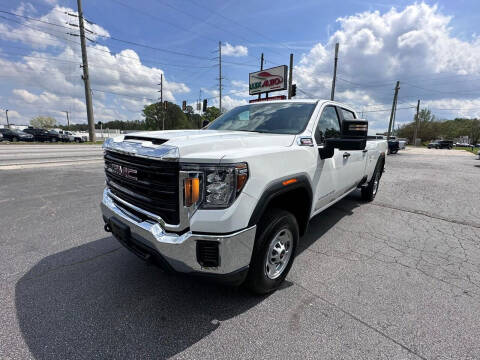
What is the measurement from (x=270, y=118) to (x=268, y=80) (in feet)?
68.9

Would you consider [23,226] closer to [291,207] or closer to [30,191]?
[30,191]

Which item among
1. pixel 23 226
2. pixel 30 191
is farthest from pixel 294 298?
pixel 30 191

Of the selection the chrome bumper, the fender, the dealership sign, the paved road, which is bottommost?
the paved road

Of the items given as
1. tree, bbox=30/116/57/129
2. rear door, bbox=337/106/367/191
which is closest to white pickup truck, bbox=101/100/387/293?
rear door, bbox=337/106/367/191

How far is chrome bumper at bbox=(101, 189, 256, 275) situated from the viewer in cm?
180

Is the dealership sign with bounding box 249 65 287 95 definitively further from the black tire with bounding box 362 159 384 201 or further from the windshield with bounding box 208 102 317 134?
the windshield with bounding box 208 102 317 134

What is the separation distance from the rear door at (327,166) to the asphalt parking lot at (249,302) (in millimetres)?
739

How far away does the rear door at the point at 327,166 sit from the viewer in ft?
9.59

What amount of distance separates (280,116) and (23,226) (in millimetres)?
4229

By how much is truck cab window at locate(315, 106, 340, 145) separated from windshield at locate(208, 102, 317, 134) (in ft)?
0.62

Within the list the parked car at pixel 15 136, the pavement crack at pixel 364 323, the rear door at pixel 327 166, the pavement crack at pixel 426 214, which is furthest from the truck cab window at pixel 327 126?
the parked car at pixel 15 136

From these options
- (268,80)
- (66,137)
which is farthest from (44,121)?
(268,80)

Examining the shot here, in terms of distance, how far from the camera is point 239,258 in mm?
1911

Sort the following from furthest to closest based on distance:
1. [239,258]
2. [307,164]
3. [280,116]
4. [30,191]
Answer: [30,191], [280,116], [307,164], [239,258]
